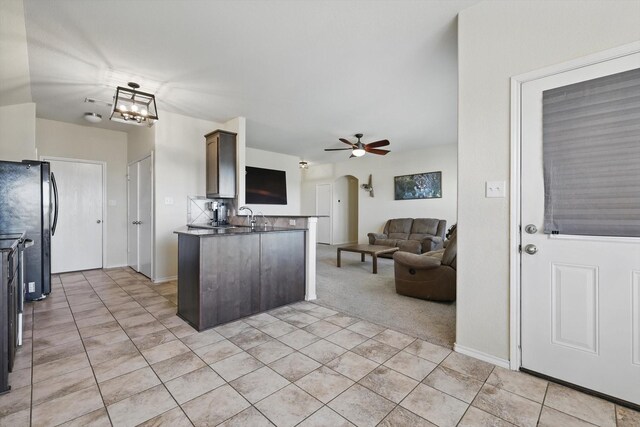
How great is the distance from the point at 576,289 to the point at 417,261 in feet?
5.79

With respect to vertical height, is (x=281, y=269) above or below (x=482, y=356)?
above

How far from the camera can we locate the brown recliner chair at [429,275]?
333 centimetres

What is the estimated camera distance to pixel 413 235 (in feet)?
21.5

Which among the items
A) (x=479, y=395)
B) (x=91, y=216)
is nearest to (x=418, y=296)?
(x=479, y=395)

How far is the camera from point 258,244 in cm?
307

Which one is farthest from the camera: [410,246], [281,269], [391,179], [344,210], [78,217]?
[344,210]

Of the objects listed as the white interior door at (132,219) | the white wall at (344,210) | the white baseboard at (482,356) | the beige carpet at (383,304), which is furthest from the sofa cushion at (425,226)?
the white interior door at (132,219)

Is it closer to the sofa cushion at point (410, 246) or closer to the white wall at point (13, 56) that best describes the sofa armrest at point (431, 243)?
the sofa cushion at point (410, 246)

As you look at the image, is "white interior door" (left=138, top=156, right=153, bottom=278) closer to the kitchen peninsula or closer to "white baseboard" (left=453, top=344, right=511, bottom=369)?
the kitchen peninsula

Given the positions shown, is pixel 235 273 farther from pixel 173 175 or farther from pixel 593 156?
pixel 593 156

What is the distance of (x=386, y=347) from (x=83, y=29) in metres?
3.70

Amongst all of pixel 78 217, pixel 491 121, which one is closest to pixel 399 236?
pixel 491 121

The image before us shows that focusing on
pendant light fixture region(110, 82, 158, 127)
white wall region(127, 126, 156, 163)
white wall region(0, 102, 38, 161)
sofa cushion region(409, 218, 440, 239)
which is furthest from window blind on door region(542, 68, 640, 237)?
white wall region(0, 102, 38, 161)

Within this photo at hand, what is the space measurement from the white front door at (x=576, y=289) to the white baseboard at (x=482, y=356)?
12 cm
